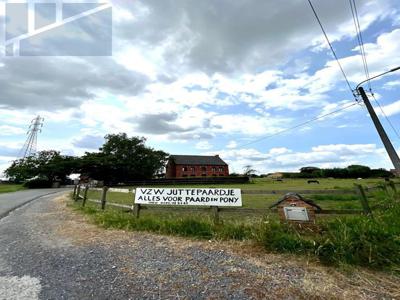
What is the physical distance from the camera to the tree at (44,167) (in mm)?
45719

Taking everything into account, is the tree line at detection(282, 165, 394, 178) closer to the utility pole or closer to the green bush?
the utility pole

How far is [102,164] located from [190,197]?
45781 mm

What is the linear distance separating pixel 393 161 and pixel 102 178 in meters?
48.9

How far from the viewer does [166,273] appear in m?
4.12

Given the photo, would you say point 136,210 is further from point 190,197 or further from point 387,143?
point 387,143

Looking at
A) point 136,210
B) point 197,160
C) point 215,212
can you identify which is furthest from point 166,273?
point 197,160

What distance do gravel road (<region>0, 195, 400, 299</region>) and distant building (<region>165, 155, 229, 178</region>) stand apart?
68333 mm

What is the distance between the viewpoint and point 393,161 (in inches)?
481

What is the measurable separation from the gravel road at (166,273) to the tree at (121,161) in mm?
46330

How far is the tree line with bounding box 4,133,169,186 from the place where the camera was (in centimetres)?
4616

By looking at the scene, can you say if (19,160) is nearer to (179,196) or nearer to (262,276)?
(179,196)

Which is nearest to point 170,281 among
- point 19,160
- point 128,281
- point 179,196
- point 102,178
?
point 128,281

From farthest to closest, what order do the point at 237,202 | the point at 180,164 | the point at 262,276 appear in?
the point at 180,164, the point at 237,202, the point at 262,276

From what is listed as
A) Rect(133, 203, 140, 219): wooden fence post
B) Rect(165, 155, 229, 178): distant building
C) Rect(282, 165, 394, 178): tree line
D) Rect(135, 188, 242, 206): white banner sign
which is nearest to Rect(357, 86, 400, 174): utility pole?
Rect(135, 188, 242, 206): white banner sign
